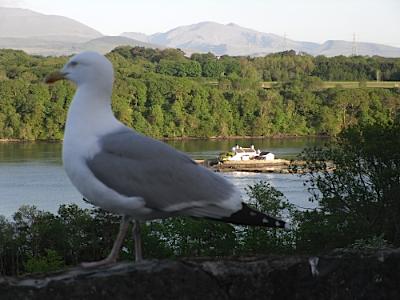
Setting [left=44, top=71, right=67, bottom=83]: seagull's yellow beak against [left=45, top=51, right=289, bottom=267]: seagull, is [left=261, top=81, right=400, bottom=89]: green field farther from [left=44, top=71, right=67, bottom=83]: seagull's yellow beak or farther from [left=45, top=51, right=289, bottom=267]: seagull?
[left=45, top=51, right=289, bottom=267]: seagull

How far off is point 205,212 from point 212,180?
0.10m

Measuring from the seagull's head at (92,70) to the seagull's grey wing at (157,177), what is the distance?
0.62ft

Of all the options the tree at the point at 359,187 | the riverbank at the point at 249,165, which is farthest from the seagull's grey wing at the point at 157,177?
the riverbank at the point at 249,165

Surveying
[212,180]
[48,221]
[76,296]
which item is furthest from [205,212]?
[48,221]

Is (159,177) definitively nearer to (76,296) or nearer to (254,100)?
(76,296)

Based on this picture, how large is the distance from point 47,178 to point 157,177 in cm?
3313

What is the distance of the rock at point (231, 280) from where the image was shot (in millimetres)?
1898

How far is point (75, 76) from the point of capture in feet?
8.07

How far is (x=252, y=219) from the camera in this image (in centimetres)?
228

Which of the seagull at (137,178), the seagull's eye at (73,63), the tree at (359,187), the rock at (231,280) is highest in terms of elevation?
the seagull's eye at (73,63)

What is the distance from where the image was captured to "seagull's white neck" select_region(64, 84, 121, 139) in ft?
7.79

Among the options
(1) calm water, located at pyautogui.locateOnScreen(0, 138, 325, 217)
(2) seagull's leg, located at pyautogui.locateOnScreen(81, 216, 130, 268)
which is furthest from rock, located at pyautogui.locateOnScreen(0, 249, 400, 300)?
(1) calm water, located at pyautogui.locateOnScreen(0, 138, 325, 217)

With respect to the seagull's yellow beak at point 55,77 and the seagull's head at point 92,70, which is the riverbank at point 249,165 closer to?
the seagull's yellow beak at point 55,77

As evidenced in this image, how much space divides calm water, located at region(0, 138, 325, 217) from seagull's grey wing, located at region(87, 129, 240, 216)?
23.9m
